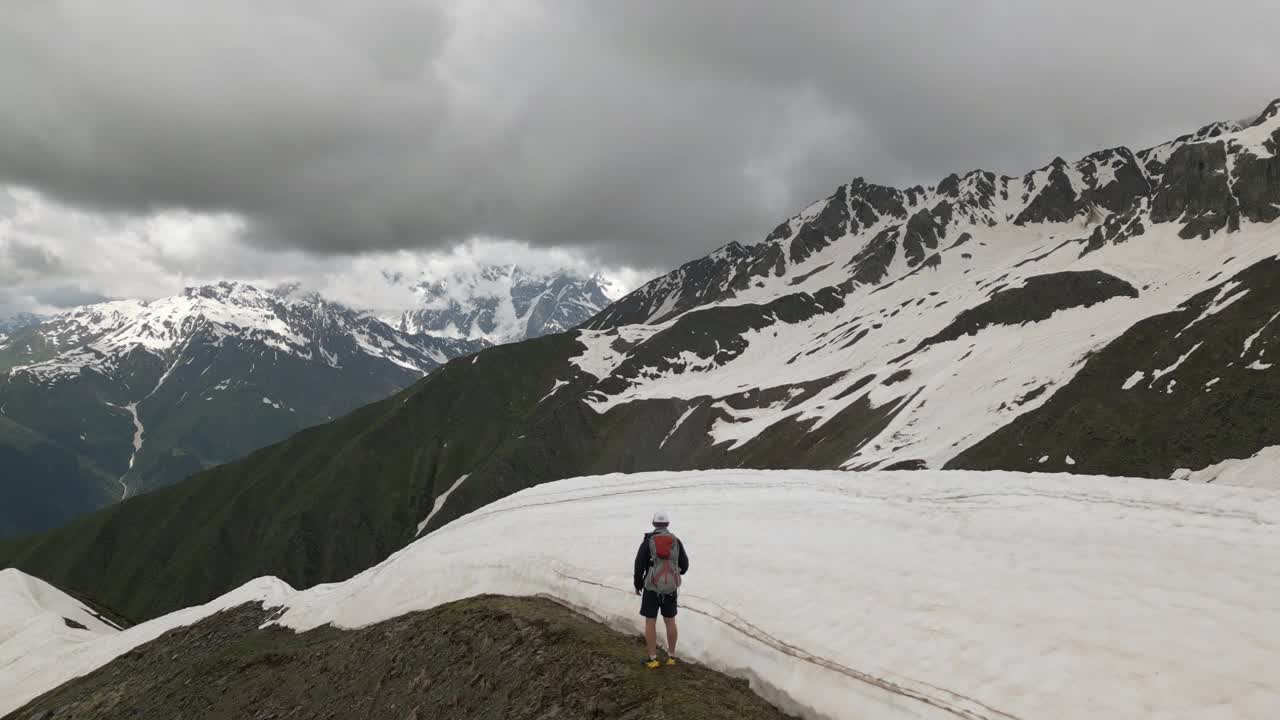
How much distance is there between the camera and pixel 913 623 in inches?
554

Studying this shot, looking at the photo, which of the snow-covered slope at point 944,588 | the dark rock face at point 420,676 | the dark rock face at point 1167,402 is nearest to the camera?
the snow-covered slope at point 944,588

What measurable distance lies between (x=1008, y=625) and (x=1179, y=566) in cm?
541

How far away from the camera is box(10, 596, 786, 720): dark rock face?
13.0 m

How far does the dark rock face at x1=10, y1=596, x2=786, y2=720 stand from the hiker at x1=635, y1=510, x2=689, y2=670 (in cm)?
102

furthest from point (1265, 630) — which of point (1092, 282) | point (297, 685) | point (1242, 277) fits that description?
point (1092, 282)

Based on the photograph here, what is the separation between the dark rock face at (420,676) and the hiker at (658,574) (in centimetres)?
102

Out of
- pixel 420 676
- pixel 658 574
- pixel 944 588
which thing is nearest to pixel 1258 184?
pixel 944 588

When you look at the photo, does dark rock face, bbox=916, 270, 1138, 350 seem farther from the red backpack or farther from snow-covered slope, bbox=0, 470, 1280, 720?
the red backpack

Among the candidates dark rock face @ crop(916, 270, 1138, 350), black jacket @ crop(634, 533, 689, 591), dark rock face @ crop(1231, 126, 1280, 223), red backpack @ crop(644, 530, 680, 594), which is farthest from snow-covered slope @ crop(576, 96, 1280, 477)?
→ red backpack @ crop(644, 530, 680, 594)

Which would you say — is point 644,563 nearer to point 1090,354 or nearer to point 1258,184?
point 1090,354

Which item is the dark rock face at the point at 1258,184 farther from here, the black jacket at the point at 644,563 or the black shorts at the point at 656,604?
the black shorts at the point at 656,604

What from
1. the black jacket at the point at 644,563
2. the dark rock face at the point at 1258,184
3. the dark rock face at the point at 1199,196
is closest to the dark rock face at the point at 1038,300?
the dark rock face at the point at 1199,196

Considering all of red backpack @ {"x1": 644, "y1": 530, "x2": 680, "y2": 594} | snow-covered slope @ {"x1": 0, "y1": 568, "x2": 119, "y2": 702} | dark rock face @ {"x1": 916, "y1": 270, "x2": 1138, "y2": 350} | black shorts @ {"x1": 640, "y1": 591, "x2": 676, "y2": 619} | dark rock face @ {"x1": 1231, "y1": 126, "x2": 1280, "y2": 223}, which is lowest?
snow-covered slope @ {"x1": 0, "y1": 568, "x2": 119, "y2": 702}

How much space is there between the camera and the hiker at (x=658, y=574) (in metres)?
13.5
